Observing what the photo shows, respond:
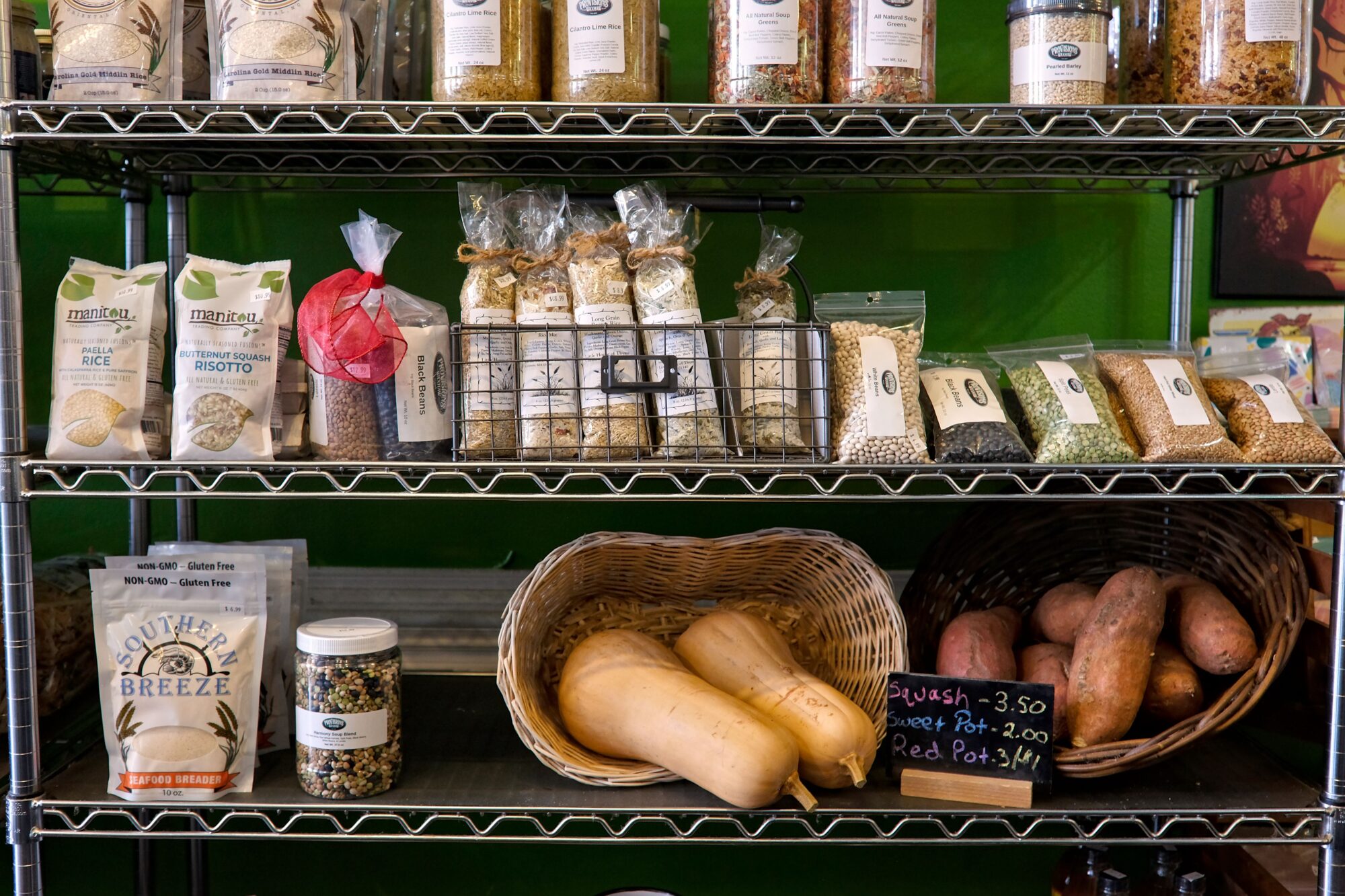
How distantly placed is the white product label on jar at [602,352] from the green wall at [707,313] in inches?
16.4

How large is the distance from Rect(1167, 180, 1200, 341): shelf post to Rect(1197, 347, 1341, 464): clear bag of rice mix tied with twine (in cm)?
21

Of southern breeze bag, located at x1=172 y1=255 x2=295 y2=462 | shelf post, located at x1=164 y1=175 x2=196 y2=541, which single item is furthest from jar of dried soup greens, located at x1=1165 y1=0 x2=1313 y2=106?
shelf post, located at x1=164 y1=175 x2=196 y2=541

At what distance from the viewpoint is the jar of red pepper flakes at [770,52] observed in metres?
1.09

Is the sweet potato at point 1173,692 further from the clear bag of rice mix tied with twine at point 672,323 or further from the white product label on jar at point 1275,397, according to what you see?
the clear bag of rice mix tied with twine at point 672,323

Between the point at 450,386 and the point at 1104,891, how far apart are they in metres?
1.02

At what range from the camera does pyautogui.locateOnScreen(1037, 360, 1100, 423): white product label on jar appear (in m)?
1.16

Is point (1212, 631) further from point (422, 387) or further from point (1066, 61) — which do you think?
point (422, 387)

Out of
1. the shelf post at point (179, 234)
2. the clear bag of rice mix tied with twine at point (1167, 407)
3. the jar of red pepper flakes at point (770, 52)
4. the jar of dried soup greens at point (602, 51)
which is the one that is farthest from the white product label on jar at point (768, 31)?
the shelf post at point (179, 234)

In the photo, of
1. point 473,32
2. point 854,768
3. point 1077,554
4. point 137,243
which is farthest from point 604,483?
point 137,243

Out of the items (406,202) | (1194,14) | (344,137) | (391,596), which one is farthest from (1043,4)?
(391,596)

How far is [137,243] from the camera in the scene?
1459 millimetres

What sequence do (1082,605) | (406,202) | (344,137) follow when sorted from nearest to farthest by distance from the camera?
(344,137) → (1082,605) → (406,202)

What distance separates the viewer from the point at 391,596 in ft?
5.11

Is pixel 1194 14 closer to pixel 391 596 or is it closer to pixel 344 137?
pixel 344 137
